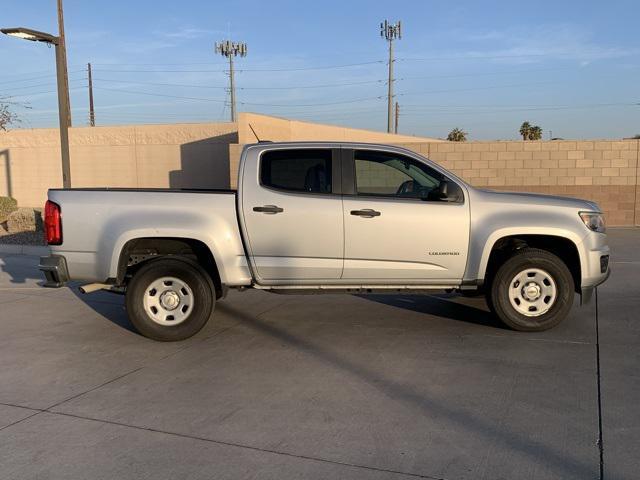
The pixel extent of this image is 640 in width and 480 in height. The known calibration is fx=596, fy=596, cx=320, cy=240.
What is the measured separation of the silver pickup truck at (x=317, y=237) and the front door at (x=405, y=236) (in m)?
0.01

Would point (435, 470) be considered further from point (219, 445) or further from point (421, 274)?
point (421, 274)

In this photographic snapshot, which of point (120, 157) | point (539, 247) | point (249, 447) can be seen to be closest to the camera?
point (249, 447)

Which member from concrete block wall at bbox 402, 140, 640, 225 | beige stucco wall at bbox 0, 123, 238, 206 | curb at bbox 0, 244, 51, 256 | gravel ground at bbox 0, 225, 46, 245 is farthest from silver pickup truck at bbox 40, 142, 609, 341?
beige stucco wall at bbox 0, 123, 238, 206

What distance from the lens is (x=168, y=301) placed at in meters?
6.33

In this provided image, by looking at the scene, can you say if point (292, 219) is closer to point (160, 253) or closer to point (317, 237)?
point (317, 237)

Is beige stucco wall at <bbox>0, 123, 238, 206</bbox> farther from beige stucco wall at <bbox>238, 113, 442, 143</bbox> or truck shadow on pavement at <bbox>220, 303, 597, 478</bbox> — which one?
truck shadow on pavement at <bbox>220, 303, 597, 478</bbox>

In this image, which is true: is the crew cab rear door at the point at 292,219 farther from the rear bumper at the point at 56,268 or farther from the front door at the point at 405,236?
the rear bumper at the point at 56,268

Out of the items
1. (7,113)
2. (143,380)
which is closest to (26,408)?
(143,380)

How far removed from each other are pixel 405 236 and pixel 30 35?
10897 mm

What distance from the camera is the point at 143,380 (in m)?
5.20

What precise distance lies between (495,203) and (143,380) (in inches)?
154

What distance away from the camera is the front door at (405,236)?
6172 millimetres

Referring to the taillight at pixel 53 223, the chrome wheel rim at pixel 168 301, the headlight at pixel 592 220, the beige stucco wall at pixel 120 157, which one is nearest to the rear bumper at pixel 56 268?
the taillight at pixel 53 223

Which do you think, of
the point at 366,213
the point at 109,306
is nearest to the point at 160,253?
the point at 109,306
